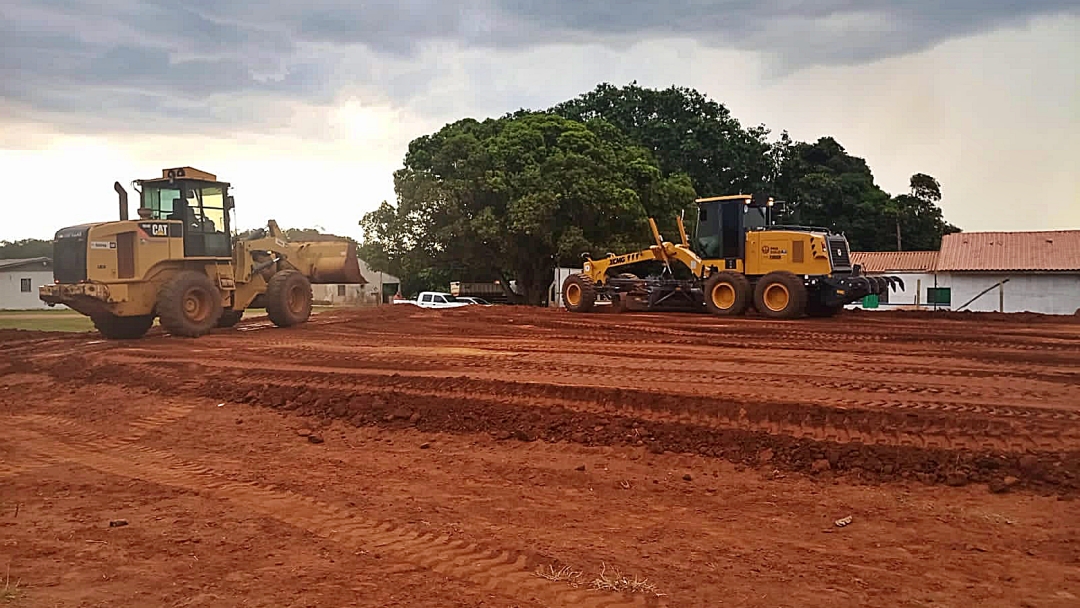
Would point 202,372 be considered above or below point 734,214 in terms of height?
below

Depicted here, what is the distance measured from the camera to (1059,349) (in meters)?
13.6

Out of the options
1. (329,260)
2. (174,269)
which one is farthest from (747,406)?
(329,260)

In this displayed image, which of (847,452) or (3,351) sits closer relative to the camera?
(847,452)

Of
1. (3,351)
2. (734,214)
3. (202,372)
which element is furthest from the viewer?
(734,214)

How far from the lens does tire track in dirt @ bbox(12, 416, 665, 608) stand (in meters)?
5.02

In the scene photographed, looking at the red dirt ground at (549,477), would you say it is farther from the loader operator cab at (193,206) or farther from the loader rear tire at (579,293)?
the loader rear tire at (579,293)

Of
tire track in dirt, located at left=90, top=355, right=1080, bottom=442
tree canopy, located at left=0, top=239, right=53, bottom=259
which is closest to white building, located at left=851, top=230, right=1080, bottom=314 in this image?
tire track in dirt, located at left=90, top=355, right=1080, bottom=442

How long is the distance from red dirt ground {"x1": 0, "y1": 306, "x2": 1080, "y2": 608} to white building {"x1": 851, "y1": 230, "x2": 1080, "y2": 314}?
23197 mm

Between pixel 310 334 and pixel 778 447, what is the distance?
12.4 meters

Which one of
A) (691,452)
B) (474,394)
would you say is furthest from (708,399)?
(474,394)

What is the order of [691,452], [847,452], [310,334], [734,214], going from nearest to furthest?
1. [847,452]
2. [691,452]
3. [310,334]
4. [734,214]

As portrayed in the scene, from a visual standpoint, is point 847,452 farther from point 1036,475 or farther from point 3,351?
point 3,351

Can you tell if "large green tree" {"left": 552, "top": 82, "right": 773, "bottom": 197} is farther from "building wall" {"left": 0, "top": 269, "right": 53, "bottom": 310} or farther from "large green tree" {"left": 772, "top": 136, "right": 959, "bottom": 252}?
"building wall" {"left": 0, "top": 269, "right": 53, "bottom": 310}

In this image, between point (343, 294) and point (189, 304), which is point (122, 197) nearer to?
point (189, 304)
